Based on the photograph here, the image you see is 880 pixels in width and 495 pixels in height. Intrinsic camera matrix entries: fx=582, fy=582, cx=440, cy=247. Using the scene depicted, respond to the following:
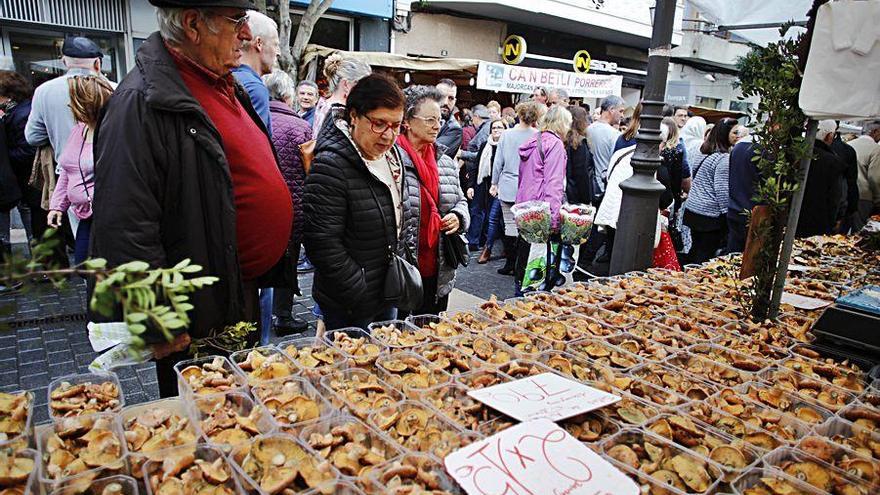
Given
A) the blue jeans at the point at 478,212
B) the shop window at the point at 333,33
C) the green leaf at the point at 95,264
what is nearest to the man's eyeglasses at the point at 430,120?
the green leaf at the point at 95,264

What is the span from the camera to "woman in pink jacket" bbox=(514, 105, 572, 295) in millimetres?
5715

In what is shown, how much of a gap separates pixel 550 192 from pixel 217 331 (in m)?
4.19

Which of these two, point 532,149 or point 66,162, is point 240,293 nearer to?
point 66,162

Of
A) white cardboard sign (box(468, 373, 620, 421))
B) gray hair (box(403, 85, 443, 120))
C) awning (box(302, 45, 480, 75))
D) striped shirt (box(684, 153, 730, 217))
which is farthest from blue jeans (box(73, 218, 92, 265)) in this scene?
awning (box(302, 45, 480, 75))

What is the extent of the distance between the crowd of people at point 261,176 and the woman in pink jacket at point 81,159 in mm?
11

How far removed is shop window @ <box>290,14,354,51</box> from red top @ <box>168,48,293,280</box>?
1117cm

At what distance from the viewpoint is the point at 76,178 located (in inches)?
164

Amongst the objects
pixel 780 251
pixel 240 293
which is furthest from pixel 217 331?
pixel 780 251

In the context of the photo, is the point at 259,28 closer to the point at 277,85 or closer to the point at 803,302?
the point at 277,85

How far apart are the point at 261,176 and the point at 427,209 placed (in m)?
1.17

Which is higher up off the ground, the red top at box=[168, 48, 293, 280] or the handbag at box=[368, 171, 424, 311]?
the red top at box=[168, 48, 293, 280]

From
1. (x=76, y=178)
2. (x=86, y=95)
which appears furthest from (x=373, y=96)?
(x=76, y=178)

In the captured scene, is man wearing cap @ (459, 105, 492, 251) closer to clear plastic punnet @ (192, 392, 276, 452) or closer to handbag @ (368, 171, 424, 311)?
handbag @ (368, 171, 424, 311)

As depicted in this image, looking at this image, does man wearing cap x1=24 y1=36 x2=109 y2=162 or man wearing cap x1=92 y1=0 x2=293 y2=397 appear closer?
man wearing cap x1=92 y1=0 x2=293 y2=397
